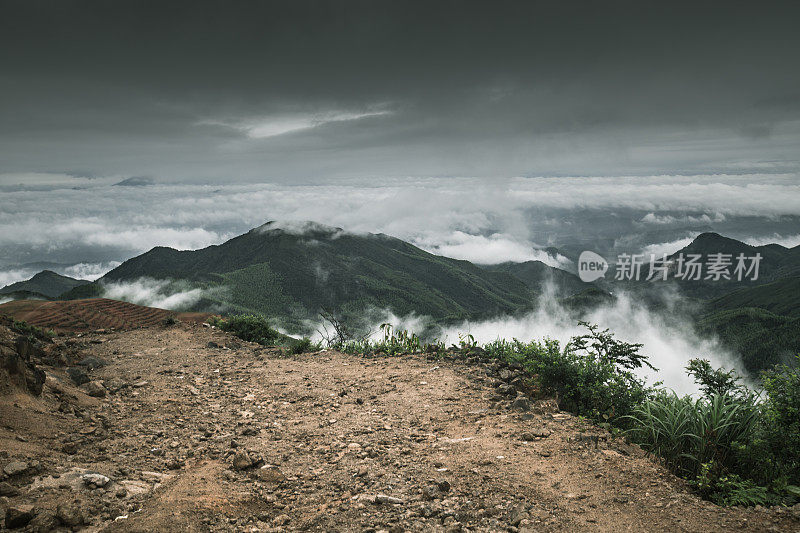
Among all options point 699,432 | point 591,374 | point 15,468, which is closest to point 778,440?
point 699,432

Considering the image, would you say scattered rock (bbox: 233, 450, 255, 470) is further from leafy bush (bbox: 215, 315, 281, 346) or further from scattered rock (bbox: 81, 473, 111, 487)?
leafy bush (bbox: 215, 315, 281, 346)

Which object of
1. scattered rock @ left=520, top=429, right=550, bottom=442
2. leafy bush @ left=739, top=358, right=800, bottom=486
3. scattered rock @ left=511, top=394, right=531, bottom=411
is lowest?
scattered rock @ left=520, top=429, right=550, bottom=442

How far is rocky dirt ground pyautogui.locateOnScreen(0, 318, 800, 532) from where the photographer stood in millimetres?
4402

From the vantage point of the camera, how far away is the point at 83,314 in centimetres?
1647

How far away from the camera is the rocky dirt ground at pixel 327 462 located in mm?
4402

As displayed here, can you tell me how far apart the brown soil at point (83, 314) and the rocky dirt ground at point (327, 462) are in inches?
268

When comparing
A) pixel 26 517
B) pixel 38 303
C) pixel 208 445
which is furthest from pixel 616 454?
pixel 38 303

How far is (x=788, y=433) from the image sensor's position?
495 centimetres

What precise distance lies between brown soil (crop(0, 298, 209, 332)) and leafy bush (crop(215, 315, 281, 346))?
288cm

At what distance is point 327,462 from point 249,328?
36.1ft

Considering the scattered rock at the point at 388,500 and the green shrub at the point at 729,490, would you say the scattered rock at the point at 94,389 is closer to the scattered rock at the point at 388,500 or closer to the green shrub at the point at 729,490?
the scattered rock at the point at 388,500

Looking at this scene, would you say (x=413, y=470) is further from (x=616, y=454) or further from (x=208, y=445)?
(x=208, y=445)

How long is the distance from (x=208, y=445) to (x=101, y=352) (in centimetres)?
880

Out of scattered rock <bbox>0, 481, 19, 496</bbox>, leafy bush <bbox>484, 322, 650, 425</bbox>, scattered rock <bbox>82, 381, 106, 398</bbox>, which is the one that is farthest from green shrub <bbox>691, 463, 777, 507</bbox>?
scattered rock <bbox>82, 381, 106, 398</bbox>
